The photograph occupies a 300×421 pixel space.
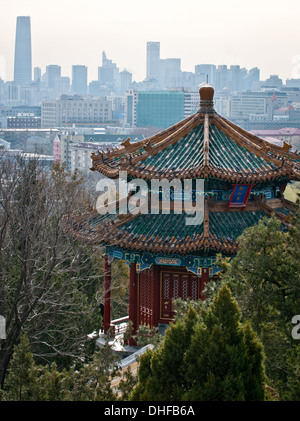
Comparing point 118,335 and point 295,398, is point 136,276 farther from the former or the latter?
point 295,398

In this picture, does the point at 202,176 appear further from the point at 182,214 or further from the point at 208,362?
the point at 208,362

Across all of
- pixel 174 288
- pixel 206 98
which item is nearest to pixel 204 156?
pixel 206 98

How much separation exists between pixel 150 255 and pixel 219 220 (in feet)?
4.95

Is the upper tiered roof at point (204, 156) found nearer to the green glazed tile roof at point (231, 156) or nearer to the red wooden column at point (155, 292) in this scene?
the green glazed tile roof at point (231, 156)

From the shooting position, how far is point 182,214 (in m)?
16.6

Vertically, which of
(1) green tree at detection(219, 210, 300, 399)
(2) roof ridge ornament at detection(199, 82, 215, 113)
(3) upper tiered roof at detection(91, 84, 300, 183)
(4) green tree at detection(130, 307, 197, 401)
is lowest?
(4) green tree at detection(130, 307, 197, 401)

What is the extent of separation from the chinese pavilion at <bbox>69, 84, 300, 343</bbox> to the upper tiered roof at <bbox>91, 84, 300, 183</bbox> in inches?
0.8

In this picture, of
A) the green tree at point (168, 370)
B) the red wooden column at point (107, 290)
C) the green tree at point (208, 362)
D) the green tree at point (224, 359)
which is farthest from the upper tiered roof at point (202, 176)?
the green tree at point (224, 359)

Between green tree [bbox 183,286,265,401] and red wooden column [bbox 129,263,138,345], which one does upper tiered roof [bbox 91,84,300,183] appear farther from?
green tree [bbox 183,286,265,401]

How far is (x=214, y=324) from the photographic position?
9695 millimetres

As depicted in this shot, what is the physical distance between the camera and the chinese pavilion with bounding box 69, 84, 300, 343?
16062 millimetres

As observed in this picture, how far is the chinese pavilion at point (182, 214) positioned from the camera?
52.7 ft


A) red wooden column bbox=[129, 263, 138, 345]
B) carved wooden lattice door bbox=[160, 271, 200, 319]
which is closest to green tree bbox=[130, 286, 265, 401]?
carved wooden lattice door bbox=[160, 271, 200, 319]

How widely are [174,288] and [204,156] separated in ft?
8.76
